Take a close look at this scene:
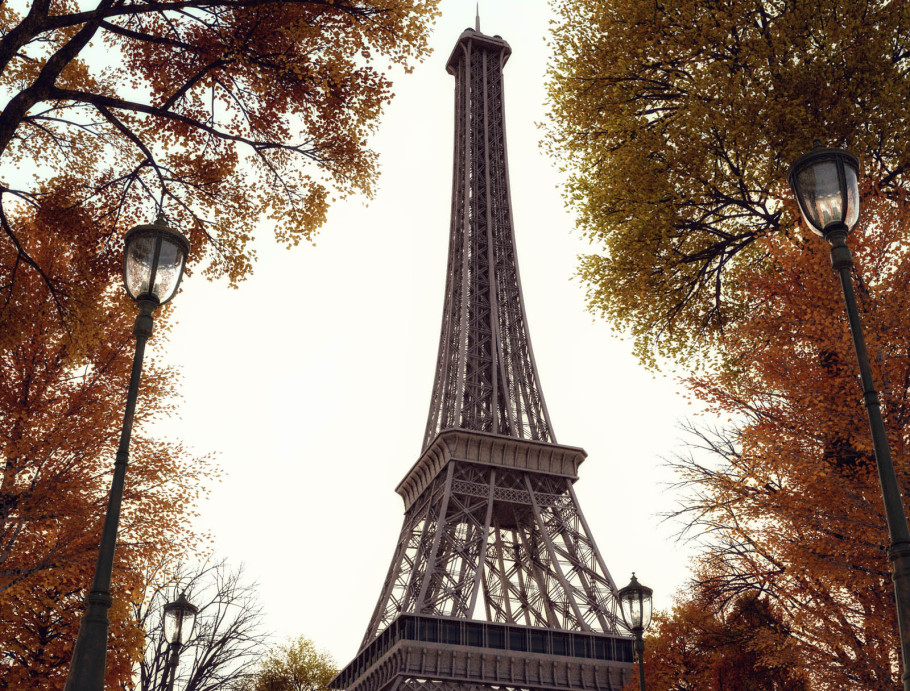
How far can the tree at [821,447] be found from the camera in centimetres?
1162

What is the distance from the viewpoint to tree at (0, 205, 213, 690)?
13.7 m

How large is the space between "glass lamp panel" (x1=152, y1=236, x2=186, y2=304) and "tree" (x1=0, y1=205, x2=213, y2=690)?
17.1ft

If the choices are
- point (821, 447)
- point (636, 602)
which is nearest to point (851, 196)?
point (821, 447)

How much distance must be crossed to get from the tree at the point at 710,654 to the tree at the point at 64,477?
10.7m

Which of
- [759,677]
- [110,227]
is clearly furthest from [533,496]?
[110,227]

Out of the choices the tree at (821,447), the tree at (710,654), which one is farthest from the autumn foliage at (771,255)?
the tree at (710,654)

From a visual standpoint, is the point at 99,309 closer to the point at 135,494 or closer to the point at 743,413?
the point at 135,494

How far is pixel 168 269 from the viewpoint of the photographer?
8.62 m

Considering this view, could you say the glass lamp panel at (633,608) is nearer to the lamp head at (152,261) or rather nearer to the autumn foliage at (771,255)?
the autumn foliage at (771,255)

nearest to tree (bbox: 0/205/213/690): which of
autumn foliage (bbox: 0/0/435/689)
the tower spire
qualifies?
autumn foliage (bbox: 0/0/435/689)

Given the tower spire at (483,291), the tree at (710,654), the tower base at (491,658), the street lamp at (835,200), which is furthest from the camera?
the tower spire at (483,291)

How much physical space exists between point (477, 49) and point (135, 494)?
6671 cm

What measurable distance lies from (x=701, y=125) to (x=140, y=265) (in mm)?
9335

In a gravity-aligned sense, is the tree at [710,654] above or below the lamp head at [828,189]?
below
